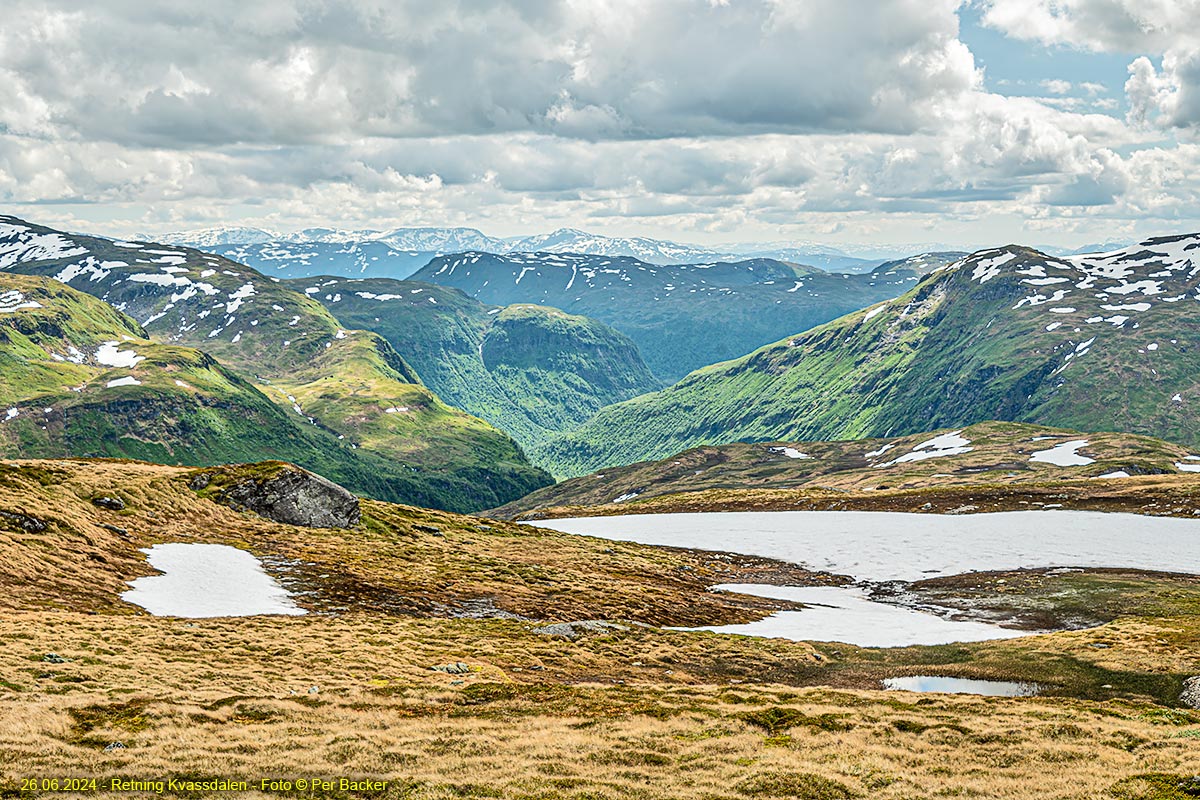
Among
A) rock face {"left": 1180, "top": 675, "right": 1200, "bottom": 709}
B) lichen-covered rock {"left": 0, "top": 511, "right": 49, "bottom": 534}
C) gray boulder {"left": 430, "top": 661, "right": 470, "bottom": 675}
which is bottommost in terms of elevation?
rock face {"left": 1180, "top": 675, "right": 1200, "bottom": 709}

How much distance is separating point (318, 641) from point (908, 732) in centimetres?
3161

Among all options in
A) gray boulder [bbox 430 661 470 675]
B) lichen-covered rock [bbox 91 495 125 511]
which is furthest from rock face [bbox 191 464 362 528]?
gray boulder [bbox 430 661 470 675]

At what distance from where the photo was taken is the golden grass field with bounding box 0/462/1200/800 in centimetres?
2670

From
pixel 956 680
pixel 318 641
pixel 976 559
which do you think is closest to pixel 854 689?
pixel 956 680

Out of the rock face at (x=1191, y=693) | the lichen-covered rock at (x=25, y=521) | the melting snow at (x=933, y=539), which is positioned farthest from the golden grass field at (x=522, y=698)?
the melting snow at (x=933, y=539)

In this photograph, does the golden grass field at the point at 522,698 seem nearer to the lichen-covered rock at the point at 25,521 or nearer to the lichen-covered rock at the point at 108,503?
the lichen-covered rock at the point at 25,521

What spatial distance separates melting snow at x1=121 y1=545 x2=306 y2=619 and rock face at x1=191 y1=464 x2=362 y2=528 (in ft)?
63.0

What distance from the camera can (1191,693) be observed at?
41.2 m

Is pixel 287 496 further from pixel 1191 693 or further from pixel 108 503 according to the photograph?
pixel 1191 693

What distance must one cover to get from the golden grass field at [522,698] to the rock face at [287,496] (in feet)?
57.6

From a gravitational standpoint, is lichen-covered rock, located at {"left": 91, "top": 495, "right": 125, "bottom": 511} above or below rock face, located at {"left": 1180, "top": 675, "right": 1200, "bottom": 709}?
above

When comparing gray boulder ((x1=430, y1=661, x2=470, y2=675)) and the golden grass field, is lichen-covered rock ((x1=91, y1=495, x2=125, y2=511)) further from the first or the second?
gray boulder ((x1=430, y1=661, x2=470, y2=675))

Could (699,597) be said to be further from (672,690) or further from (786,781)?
(786,781)

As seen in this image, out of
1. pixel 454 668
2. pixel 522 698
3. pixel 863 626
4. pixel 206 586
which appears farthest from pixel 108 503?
pixel 863 626
